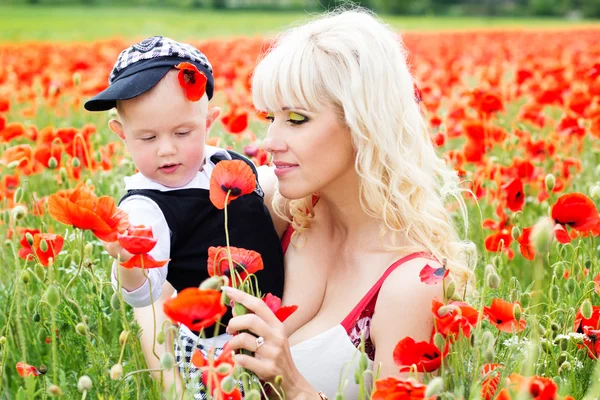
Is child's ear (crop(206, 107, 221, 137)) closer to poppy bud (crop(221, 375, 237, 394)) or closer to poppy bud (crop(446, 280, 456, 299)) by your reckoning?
poppy bud (crop(446, 280, 456, 299))

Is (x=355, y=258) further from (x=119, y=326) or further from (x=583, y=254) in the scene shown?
(x=119, y=326)

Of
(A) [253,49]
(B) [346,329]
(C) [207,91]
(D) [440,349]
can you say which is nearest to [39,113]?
(A) [253,49]

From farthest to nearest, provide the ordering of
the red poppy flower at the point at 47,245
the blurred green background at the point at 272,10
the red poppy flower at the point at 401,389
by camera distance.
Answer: the blurred green background at the point at 272,10
the red poppy flower at the point at 47,245
the red poppy flower at the point at 401,389

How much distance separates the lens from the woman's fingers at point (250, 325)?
5.61 feet

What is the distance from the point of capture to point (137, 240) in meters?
1.59

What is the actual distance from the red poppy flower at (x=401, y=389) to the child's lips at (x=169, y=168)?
3.24 ft

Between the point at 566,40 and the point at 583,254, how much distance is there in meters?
10.8

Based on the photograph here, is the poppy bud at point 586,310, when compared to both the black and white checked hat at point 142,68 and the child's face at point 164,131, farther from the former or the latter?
the black and white checked hat at point 142,68

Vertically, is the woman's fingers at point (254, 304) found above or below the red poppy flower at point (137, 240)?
below

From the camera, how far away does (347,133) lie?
2.26 m

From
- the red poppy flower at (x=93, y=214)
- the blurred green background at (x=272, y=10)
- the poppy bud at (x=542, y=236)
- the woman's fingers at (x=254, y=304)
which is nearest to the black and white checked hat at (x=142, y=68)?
the red poppy flower at (x=93, y=214)

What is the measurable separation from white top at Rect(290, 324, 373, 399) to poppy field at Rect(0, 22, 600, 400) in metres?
0.30

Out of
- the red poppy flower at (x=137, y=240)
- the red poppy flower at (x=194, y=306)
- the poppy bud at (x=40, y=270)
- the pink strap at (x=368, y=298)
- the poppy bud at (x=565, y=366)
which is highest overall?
the red poppy flower at (x=137, y=240)

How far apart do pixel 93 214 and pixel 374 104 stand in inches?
36.6
